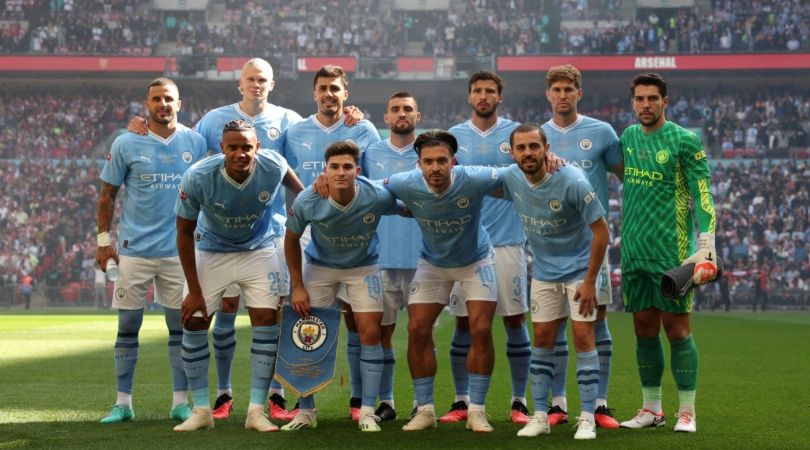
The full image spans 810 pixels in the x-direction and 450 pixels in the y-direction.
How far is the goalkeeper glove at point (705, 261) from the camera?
23.4 ft

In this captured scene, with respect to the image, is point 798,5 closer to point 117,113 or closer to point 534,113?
point 534,113

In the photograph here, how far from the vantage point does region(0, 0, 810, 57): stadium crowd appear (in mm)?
41844

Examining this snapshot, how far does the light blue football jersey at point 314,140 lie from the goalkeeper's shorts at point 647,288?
2.41 metres

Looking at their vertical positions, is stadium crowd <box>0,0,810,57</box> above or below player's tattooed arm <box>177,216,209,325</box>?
above

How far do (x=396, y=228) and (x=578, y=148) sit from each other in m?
1.55

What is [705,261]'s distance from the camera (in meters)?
7.20

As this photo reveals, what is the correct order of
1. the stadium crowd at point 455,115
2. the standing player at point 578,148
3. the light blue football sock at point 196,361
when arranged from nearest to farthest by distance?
the light blue football sock at point 196,361
the standing player at point 578,148
the stadium crowd at point 455,115

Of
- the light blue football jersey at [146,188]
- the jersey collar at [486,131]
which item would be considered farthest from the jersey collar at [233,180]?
the jersey collar at [486,131]

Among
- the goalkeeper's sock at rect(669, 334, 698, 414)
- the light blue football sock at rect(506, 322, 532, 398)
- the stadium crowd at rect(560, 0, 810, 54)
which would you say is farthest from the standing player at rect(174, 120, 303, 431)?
the stadium crowd at rect(560, 0, 810, 54)

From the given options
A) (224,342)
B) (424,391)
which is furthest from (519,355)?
(224,342)

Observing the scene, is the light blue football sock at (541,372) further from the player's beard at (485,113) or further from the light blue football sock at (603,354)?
the player's beard at (485,113)

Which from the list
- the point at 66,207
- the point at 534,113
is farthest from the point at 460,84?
the point at 66,207

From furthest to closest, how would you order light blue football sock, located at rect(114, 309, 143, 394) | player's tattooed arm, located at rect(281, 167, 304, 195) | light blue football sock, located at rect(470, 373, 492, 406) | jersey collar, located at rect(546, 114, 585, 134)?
light blue football sock, located at rect(114, 309, 143, 394), jersey collar, located at rect(546, 114, 585, 134), player's tattooed arm, located at rect(281, 167, 304, 195), light blue football sock, located at rect(470, 373, 492, 406)

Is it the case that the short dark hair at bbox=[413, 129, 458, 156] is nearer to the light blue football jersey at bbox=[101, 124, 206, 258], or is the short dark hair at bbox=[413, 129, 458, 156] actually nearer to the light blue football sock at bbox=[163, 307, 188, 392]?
the light blue football jersey at bbox=[101, 124, 206, 258]
